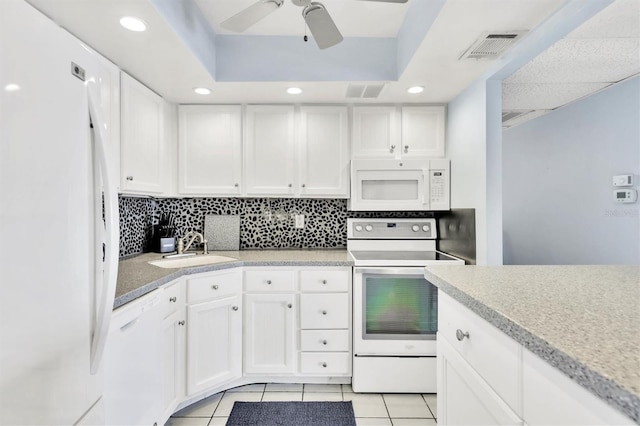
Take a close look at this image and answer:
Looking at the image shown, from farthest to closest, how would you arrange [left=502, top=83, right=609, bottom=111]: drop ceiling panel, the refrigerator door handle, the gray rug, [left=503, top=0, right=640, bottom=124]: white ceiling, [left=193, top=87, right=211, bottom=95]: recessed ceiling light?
1. [left=502, top=83, right=609, bottom=111]: drop ceiling panel
2. [left=193, top=87, right=211, bottom=95]: recessed ceiling light
3. the gray rug
4. [left=503, top=0, right=640, bottom=124]: white ceiling
5. the refrigerator door handle

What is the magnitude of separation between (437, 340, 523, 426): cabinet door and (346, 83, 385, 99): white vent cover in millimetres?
1795

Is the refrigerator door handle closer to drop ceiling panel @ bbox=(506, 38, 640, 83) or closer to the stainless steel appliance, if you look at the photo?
the stainless steel appliance

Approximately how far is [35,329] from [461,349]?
3.59 feet

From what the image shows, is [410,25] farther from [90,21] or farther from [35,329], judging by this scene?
[35,329]

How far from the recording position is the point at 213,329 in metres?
2.11

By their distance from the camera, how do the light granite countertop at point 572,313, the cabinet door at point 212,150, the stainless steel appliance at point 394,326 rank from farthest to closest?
the cabinet door at point 212,150
the stainless steel appliance at point 394,326
the light granite countertop at point 572,313

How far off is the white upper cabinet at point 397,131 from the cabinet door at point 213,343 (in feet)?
5.12

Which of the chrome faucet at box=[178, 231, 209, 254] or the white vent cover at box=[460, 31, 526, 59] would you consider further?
the chrome faucet at box=[178, 231, 209, 254]

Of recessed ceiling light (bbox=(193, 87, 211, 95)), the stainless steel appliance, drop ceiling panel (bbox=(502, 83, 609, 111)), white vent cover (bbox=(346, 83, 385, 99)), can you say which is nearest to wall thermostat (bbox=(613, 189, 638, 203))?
drop ceiling panel (bbox=(502, 83, 609, 111))

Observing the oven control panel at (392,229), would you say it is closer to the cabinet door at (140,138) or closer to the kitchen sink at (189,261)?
the kitchen sink at (189,261)

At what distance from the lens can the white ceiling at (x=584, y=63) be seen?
5.17 feet

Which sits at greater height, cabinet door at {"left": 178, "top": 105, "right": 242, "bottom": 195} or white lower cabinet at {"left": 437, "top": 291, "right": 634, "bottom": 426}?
cabinet door at {"left": 178, "top": 105, "right": 242, "bottom": 195}

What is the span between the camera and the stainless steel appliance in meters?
2.20

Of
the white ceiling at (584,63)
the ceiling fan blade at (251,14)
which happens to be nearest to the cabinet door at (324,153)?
the ceiling fan blade at (251,14)
